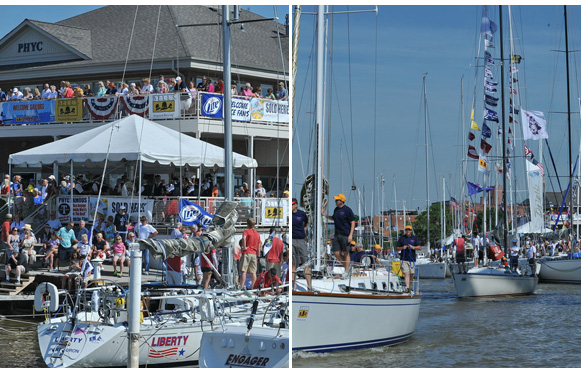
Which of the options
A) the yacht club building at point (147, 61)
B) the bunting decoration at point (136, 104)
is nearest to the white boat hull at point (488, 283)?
the yacht club building at point (147, 61)

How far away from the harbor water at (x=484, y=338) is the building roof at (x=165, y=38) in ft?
Result: 38.6

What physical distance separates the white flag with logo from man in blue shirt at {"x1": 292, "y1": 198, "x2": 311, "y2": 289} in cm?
1939

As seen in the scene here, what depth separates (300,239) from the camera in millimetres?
11297

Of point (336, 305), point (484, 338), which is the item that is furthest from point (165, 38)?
point (336, 305)

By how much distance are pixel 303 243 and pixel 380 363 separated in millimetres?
2470

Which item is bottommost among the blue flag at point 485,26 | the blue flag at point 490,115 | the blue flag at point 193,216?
the blue flag at point 193,216

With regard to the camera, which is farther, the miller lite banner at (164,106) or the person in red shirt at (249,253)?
the miller lite banner at (164,106)

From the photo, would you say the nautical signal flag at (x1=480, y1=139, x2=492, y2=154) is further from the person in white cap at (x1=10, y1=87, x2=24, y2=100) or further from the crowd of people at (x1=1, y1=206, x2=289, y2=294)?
the person in white cap at (x1=10, y1=87, x2=24, y2=100)

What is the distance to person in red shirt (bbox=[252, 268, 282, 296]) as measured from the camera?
566 inches

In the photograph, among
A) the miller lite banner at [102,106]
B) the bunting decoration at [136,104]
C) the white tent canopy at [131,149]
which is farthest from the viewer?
the miller lite banner at [102,106]

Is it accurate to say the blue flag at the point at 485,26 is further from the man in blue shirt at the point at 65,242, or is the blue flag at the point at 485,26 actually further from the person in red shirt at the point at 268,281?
the person in red shirt at the point at 268,281

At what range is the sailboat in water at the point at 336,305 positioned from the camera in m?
11.3

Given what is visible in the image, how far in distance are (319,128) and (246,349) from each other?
2.96 m
